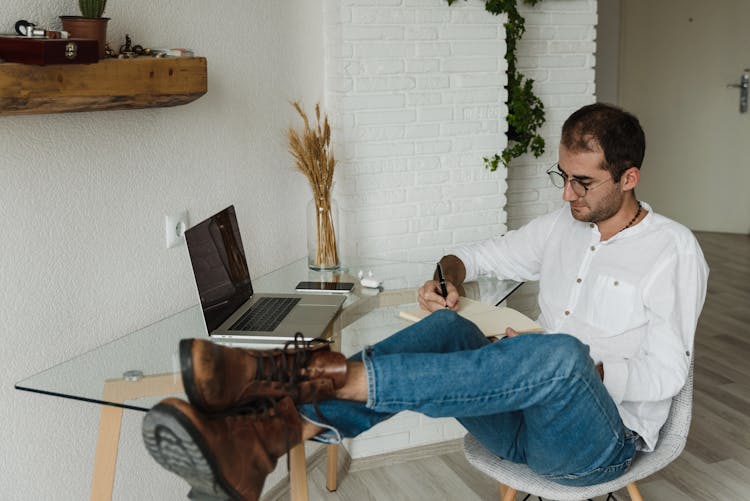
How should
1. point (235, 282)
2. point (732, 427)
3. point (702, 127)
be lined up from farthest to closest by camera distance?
point (702, 127)
point (732, 427)
point (235, 282)

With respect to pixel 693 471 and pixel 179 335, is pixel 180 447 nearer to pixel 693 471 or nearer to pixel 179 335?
pixel 179 335

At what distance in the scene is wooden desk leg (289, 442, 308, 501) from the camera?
222cm

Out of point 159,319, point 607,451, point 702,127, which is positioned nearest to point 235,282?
point 159,319

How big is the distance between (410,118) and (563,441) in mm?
1415

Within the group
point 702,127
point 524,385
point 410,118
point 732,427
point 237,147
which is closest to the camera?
point 524,385

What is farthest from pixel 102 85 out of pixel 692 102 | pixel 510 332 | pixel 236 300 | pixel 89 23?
pixel 692 102

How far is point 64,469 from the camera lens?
6.72 feet

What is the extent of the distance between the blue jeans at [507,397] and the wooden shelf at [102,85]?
770 millimetres

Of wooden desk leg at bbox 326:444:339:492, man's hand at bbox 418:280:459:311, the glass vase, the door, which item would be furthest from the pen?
the door

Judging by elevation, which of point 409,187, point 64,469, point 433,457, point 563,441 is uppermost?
point 409,187

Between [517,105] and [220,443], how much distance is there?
2.07m

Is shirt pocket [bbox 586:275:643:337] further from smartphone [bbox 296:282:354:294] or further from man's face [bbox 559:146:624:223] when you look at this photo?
smartphone [bbox 296:282:354:294]

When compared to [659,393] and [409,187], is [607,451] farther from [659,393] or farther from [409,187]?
[409,187]

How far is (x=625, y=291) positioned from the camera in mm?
2105
